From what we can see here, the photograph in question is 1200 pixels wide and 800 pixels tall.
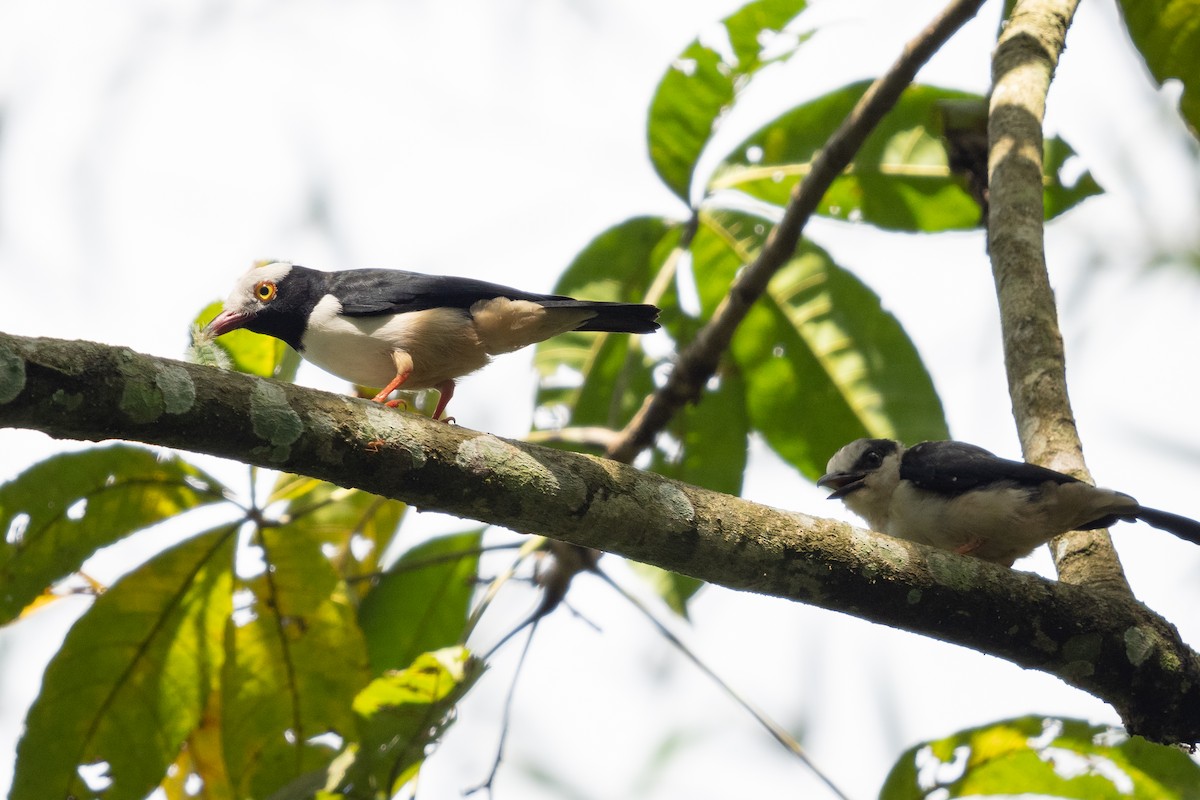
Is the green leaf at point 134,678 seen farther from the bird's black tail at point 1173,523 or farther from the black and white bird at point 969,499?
the bird's black tail at point 1173,523

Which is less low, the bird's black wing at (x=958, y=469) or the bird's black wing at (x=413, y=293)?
the bird's black wing at (x=413, y=293)

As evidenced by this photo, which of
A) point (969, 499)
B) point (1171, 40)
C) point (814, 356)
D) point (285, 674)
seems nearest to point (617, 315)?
point (814, 356)

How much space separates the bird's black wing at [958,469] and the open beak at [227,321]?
267 cm

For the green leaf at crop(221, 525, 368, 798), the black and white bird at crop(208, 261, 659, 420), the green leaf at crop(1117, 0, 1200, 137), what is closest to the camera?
the green leaf at crop(1117, 0, 1200, 137)

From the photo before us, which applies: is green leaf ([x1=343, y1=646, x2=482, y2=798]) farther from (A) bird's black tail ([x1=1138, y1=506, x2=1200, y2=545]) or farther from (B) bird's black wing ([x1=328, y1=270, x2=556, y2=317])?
(A) bird's black tail ([x1=1138, y1=506, x2=1200, y2=545])

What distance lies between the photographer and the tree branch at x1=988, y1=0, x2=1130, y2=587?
144 inches

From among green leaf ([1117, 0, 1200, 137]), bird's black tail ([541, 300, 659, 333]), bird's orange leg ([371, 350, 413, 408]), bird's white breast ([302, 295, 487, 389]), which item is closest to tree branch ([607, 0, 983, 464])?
bird's black tail ([541, 300, 659, 333])

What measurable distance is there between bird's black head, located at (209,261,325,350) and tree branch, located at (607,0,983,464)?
140cm

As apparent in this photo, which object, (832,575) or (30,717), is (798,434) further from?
(30,717)

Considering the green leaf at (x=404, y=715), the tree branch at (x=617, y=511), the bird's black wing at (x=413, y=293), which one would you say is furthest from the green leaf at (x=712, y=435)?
the tree branch at (x=617, y=511)

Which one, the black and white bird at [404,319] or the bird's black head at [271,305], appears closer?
the black and white bird at [404,319]

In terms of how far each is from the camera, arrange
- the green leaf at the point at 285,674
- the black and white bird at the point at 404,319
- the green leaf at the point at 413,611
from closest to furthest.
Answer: the green leaf at the point at 285,674
the black and white bird at the point at 404,319
the green leaf at the point at 413,611

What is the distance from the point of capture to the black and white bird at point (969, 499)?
11.9 feet

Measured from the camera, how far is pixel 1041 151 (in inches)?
167
